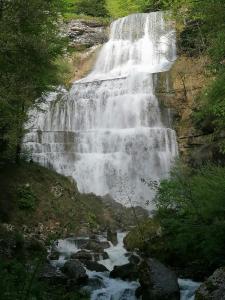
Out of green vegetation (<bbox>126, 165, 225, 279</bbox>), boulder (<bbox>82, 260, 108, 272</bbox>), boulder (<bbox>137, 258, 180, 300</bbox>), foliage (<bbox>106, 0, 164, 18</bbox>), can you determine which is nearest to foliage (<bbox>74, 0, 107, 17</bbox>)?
foliage (<bbox>106, 0, 164, 18</bbox>)

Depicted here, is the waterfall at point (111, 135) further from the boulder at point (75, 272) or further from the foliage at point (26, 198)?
the boulder at point (75, 272)

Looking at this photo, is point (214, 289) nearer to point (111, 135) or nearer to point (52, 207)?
point (52, 207)

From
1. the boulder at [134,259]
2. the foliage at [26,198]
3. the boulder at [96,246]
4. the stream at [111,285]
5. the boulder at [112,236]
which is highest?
the foliage at [26,198]

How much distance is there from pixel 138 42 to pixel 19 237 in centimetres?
2768

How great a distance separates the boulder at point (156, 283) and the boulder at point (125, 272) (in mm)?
1033

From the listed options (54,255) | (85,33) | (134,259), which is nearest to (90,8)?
(85,33)

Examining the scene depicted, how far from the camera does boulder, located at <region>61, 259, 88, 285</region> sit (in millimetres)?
11031

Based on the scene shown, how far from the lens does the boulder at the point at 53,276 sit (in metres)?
10.5

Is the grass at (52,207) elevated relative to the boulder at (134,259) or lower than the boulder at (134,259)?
elevated

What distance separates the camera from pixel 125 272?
11.6m

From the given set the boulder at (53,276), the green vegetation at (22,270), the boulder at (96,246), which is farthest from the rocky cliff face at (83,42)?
the boulder at (53,276)

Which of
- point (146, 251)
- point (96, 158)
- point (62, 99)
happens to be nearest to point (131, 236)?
point (146, 251)

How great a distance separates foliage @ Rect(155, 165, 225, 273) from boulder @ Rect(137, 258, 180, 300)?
1.01 m

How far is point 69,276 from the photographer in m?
11.1
